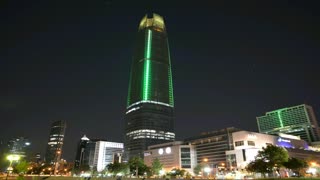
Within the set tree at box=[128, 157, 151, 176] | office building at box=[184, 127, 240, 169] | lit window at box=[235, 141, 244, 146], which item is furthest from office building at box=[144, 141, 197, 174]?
tree at box=[128, 157, 151, 176]

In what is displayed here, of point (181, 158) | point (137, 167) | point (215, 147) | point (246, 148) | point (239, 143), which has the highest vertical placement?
point (239, 143)

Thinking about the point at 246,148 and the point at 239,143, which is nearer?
the point at 246,148

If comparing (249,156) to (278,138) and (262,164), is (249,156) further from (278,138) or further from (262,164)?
(262,164)

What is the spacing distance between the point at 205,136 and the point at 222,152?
77.9ft

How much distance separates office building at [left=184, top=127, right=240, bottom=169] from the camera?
153m

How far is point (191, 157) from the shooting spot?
571 feet

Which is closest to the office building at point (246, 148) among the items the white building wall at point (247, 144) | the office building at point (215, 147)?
the white building wall at point (247, 144)

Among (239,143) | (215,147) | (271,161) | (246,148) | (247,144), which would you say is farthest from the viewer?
(215,147)

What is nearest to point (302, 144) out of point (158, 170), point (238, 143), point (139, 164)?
point (238, 143)

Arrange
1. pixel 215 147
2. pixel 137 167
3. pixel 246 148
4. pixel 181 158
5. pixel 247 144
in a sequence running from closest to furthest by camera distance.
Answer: pixel 137 167
pixel 246 148
pixel 247 144
pixel 215 147
pixel 181 158

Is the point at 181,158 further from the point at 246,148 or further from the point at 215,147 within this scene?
the point at 246,148

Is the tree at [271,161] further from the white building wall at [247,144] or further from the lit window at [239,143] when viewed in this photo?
the lit window at [239,143]

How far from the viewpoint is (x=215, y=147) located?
529ft

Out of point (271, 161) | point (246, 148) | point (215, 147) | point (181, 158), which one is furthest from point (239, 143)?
point (271, 161)
